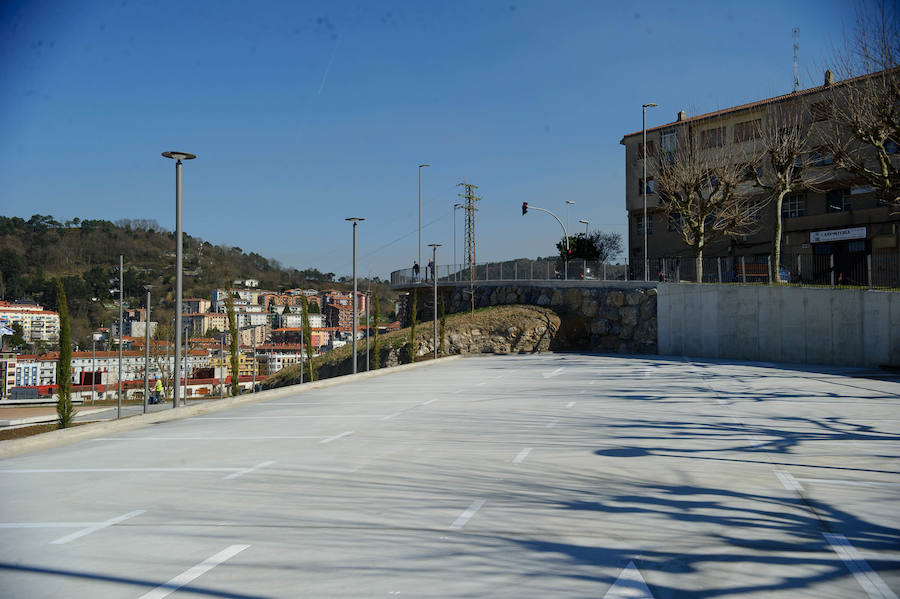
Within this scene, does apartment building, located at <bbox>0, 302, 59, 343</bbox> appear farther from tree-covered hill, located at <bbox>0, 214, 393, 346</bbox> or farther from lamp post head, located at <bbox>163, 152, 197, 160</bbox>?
lamp post head, located at <bbox>163, 152, 197, 160</bbox>

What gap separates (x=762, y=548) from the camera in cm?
567

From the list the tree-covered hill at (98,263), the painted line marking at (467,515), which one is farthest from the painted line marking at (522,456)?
the tree-covered hill at (98,263)

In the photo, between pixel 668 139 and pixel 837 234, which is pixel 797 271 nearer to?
pixel 837 234

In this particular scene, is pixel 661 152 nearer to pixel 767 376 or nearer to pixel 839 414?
pixel 767 376

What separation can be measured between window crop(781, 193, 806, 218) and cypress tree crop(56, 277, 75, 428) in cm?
4641

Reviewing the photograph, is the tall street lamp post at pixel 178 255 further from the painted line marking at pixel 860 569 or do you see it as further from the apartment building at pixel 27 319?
the apartment building at pixel 27 319

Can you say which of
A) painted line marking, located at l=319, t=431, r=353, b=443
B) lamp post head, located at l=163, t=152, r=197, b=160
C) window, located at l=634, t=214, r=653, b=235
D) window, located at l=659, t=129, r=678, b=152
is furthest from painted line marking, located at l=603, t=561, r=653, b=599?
window, located at l=634, t=214, r=653, b=235

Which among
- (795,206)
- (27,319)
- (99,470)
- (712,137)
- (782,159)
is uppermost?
(712,137)

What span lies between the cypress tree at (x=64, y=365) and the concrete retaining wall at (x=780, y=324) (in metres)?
29.0

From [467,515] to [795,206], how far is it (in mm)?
49961

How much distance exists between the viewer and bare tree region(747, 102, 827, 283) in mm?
36906

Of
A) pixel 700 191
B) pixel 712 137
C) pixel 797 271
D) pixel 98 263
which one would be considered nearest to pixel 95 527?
pixel 797 271

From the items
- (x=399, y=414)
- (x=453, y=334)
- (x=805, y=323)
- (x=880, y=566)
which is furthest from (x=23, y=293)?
(x=880, y=566)

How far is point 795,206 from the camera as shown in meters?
49.7
